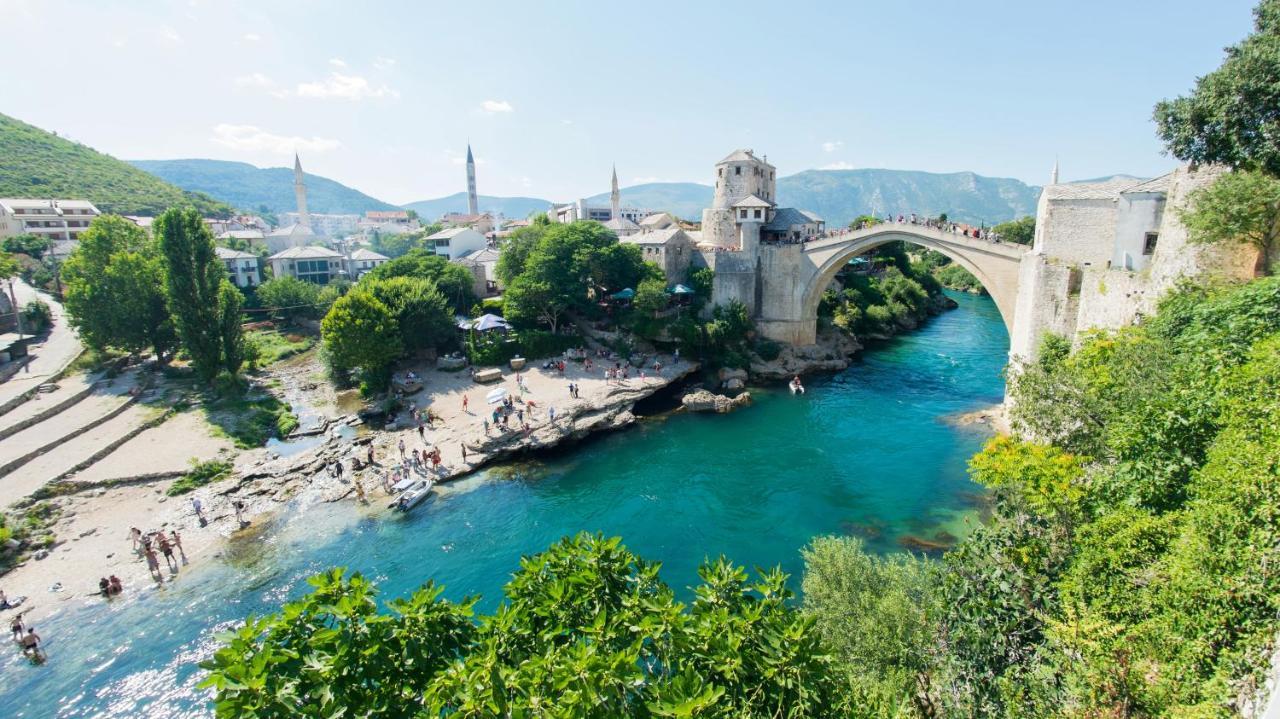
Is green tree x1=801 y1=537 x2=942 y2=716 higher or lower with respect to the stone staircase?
higher

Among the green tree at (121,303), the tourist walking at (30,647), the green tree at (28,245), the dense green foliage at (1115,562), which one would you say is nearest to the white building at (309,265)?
the green tree at (28,245)

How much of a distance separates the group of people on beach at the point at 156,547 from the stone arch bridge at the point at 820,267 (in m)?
34.8

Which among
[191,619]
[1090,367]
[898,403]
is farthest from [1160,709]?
[898,403]

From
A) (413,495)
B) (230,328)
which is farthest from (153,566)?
(230,328)

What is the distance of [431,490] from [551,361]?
1378 centimetres

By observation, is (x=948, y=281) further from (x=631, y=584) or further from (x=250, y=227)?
(x=250, y=227)

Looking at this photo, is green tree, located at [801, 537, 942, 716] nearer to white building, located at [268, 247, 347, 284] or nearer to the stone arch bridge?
the stone arch bridge

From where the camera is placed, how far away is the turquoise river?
1493 centimetres

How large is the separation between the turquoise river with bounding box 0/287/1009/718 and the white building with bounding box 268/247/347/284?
151ft

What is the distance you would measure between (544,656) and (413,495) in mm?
17352

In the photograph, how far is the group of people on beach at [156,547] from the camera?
18.4 metres

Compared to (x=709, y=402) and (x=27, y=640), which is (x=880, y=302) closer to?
(x=709, y=402)

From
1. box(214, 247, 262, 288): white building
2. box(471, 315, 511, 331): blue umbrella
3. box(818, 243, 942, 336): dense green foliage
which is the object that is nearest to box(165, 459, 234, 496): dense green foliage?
box(471, 315, 511, 331): blue umbrella

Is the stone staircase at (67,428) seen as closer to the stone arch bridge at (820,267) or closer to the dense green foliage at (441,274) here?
the dense green foliage at (441,274)
